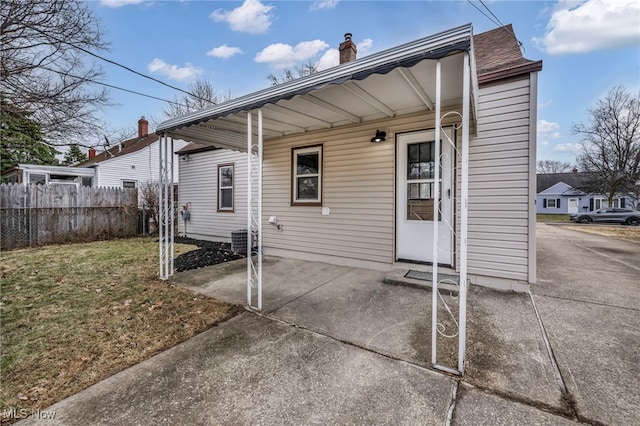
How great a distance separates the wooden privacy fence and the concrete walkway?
8420 mm

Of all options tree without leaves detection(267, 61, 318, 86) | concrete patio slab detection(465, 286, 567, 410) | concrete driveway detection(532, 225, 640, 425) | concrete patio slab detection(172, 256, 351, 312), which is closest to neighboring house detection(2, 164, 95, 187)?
tree without leaves detection(267, 61, 318, 86)

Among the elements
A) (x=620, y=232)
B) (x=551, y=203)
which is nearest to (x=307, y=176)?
(x=620, y=232)

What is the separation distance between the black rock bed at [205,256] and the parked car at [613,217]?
25.2m

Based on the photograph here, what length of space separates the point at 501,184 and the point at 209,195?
8011 mm

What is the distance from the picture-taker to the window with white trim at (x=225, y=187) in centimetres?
845

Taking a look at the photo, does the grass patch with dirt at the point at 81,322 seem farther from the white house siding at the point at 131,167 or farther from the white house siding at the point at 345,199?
the white house siding at the point at 131,167

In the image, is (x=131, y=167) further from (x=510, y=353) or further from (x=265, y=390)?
(x=510, y=353)

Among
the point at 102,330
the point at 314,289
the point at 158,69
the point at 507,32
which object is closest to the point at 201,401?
the point at 102,330

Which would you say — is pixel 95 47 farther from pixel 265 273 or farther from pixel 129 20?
pixel 265 273

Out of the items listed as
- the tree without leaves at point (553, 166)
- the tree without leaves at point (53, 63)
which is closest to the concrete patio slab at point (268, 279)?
the tree without leaves at point (53, 63)

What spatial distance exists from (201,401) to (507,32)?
29.1 ft

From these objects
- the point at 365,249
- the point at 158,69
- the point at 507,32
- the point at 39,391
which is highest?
the point at 158,69

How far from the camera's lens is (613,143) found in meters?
21.1

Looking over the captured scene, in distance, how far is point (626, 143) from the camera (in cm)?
2042
